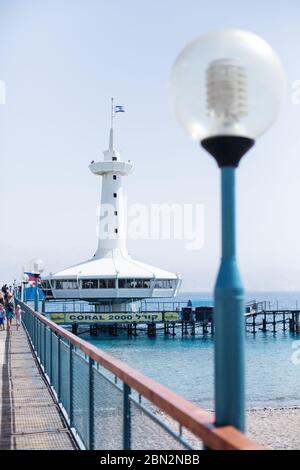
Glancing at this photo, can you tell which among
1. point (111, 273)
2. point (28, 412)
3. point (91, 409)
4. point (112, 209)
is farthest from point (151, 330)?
point (91, 409)

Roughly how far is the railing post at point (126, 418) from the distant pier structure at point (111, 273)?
47596 millimetres

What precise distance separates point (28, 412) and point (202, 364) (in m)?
30.9

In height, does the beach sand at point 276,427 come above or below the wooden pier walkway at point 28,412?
below

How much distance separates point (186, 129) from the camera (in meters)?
2.96

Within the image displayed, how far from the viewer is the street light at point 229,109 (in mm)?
2746

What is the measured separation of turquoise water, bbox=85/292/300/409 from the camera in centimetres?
2689

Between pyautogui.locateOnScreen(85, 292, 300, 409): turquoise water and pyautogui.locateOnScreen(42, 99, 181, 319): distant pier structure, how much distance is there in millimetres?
3896

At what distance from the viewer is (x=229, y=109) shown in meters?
2.78

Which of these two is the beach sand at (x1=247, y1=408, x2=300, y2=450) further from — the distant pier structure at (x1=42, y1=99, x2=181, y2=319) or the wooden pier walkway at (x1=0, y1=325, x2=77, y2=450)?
the distant pier structure at (x1=42, y1=99, x2=181, y2=319)

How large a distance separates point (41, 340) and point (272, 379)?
77.0 feet

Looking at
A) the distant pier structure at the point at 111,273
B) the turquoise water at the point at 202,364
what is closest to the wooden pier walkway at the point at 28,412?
the turquoise water at the point at 202,364

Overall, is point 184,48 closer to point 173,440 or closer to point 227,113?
point 227,113

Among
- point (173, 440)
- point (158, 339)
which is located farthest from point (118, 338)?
point (173, 440)

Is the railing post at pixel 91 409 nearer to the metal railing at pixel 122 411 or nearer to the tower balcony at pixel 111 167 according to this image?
the metal railing at pixel 122 411
